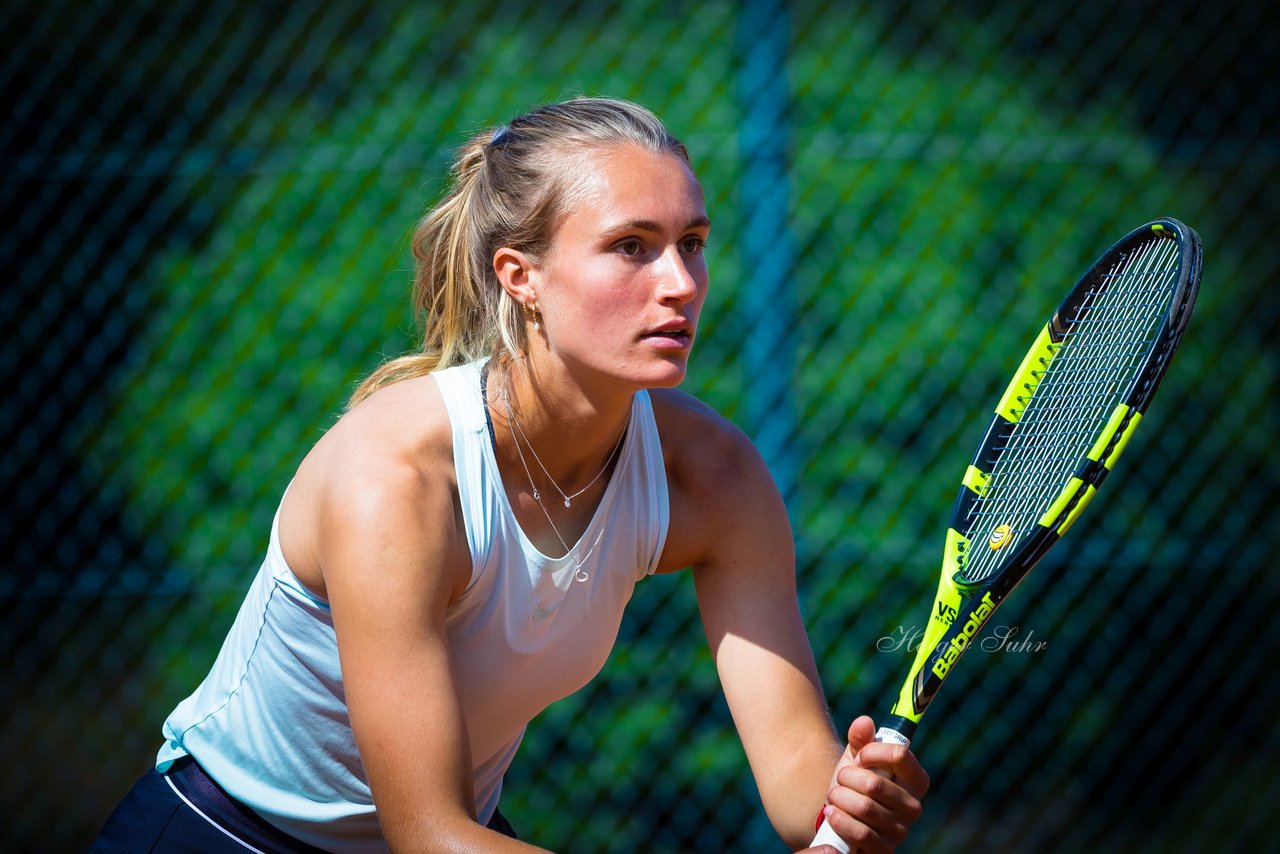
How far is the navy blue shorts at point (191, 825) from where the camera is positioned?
5.87 ft

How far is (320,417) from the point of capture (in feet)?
11.7

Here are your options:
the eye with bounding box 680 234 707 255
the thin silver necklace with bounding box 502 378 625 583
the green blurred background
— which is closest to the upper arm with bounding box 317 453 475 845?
the thin silver necklace with bounding box 502 378 625 583

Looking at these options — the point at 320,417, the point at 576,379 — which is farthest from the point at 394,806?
the point at 320,417

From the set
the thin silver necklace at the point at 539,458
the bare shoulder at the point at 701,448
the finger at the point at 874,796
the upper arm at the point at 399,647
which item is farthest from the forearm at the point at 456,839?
the bare shoulder at the point at 701,448

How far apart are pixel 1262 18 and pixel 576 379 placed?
256 centimetres

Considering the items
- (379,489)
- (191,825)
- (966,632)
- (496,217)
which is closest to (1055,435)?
(966,632)

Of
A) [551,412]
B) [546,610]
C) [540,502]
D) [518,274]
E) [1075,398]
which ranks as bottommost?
[546,610]

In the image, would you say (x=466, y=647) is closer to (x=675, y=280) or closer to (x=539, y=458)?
(x=539, y=458)

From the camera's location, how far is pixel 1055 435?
77.5 inches

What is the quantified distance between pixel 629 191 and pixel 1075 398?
74 cm

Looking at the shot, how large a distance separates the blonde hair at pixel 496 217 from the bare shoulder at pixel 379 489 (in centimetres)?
17

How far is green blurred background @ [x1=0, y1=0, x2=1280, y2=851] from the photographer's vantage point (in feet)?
10.8

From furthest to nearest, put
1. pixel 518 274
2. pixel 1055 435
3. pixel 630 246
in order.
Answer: pixel 1055 435 → pixel 518 274 → pixel 630 246

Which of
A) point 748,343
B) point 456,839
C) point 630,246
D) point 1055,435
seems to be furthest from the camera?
point 748,343
